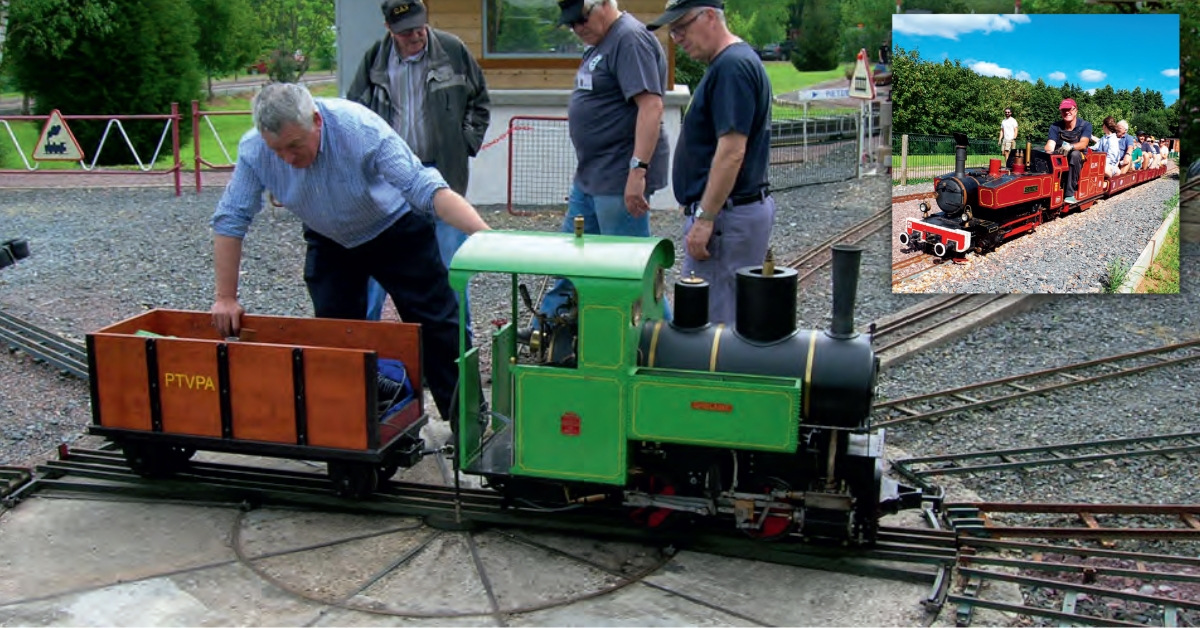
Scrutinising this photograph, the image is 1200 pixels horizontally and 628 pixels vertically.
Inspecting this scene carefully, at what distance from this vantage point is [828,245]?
12.9 meters

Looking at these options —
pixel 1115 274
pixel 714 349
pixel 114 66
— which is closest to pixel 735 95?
pixel 714 349

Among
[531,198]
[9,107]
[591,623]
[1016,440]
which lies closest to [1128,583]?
[1016,440]

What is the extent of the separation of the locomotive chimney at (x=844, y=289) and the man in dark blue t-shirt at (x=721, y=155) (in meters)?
0.98

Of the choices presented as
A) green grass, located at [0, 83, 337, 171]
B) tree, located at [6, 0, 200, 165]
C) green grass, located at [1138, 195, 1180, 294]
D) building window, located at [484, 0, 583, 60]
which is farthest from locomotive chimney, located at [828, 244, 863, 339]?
tree, located at [6, 0, 200, 165]

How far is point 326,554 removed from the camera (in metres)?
5.32

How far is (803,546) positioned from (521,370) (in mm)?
1564

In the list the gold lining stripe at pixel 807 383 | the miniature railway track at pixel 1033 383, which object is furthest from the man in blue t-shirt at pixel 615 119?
the miniature railway track at pixel 1033 383

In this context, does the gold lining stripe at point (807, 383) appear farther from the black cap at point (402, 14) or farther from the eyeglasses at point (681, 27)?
the black cap at point (402, 14)

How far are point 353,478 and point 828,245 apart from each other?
8.31 metres

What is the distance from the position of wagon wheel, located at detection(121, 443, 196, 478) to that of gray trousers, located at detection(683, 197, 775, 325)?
291cm

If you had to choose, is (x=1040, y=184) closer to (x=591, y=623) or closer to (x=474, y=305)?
(x=474, y=305)

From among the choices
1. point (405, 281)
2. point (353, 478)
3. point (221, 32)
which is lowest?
point (353, 478)

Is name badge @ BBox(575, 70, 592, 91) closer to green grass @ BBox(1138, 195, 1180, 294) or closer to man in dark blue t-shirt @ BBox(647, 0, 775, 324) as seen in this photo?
man in dark blue t-shirt @ BBox(647, 0, 775, 324)

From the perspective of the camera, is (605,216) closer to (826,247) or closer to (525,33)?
(826,247)
